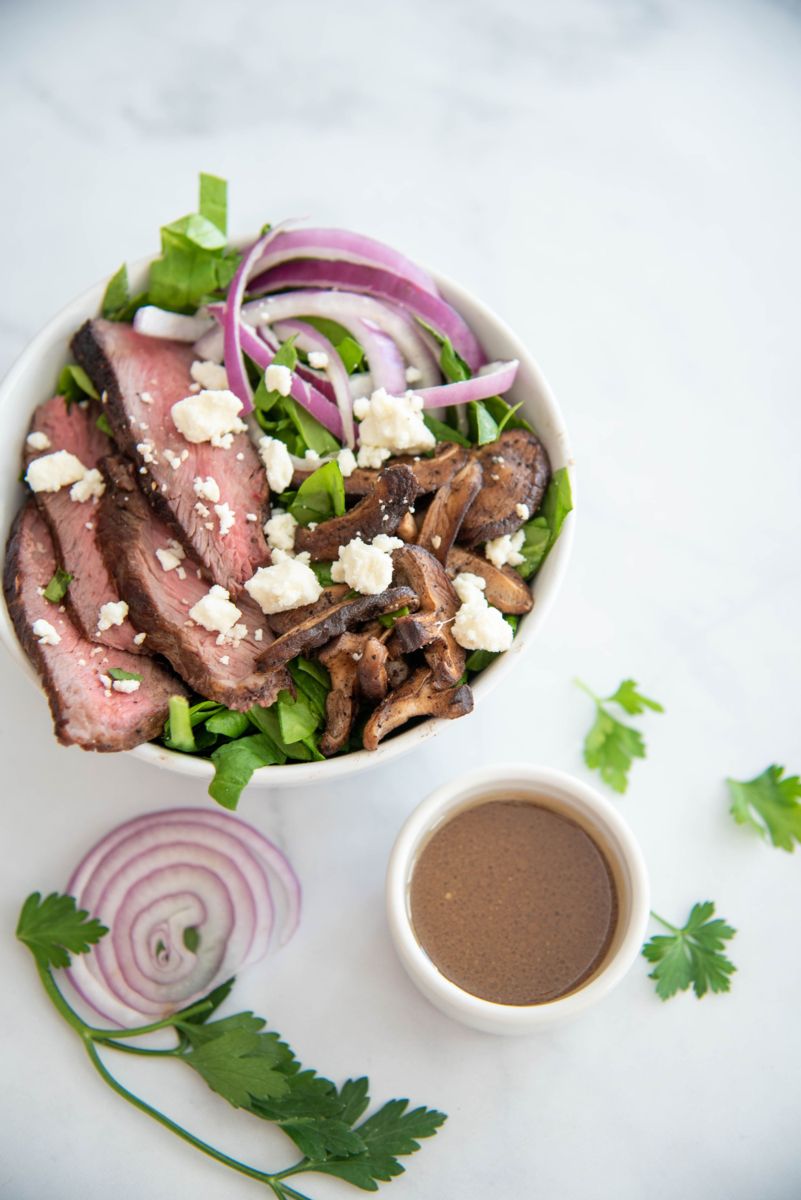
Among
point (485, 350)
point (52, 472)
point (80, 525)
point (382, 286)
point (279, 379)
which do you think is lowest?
point (80, 525)

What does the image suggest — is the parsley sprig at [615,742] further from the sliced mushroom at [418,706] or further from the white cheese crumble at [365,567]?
the white cheese crumble at [365,567]

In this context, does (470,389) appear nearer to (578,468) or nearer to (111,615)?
(578,468)

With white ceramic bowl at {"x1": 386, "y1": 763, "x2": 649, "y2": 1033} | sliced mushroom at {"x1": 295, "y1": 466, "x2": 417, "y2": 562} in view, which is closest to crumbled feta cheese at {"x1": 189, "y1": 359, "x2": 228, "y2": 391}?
sliced mushroom at {"x1": 295, "y1": 466, "x2": 417, "y2": 562}

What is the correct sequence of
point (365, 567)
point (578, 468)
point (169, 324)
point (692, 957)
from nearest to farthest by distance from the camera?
point (365, 567)
point (169, 324)
point (692, 957)
point (578, 468)

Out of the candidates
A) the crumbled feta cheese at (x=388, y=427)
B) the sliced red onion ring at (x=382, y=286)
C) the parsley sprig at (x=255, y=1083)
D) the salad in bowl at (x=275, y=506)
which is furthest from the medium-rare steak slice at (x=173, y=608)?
the parsley sprig at (x=255, y=1083)

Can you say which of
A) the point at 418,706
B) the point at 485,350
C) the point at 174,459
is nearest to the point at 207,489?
the point at 174,459

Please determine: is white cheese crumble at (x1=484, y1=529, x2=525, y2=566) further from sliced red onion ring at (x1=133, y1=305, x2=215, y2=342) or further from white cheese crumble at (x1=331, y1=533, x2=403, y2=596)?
sliced red onion ring at (x1=133, y1=305, x2=215, y2=342)

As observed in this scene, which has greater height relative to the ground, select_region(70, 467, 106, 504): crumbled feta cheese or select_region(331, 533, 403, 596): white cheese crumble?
select_region(331, 533, 403, 596): white cheese crumble

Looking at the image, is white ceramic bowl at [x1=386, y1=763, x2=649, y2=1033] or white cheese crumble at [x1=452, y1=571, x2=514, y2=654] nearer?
white cheese crumble at [x1=452, y1=571, x2=514, y2=654]
